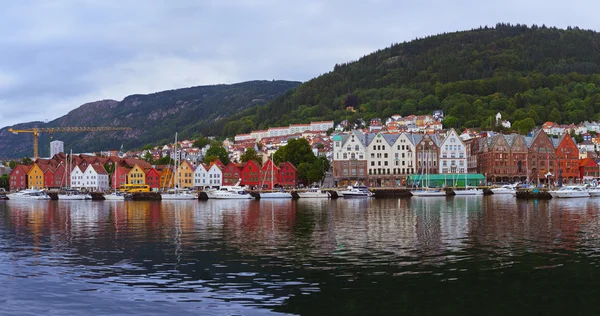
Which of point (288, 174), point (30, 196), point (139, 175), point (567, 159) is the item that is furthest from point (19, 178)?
point (567, 159)

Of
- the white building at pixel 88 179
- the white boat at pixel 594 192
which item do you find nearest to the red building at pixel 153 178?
the white building at pixel 88 179

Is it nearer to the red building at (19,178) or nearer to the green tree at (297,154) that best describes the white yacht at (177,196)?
the green tree at (297,154)

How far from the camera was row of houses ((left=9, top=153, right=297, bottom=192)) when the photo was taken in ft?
→ 398

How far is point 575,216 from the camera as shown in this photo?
45.3 meters

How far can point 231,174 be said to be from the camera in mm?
126750

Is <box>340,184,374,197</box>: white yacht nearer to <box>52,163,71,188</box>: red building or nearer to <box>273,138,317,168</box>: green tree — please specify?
<box>273,138,317,168</box>: green tree

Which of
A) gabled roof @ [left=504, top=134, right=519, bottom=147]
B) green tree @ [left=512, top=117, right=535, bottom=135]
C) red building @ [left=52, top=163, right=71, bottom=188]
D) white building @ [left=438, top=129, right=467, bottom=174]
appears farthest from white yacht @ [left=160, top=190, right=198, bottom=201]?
green tree @ [left=512, top=117, right=535, bottom=135]

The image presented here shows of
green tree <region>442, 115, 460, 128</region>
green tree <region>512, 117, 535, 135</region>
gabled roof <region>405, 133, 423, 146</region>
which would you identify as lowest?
gabled roof <region>405, 133, 423, 146</region>

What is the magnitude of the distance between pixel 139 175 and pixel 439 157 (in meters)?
63.9

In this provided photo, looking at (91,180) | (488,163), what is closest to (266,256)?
(488,163)

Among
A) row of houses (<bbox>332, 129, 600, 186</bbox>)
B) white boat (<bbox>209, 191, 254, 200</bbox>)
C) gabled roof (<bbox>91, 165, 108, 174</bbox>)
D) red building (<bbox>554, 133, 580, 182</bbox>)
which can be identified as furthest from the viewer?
gabled roof (<bbox>91, 165, 108, 174</bbox>)

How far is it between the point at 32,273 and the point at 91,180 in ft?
399

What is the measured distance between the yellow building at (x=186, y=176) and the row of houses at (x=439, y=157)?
107ft

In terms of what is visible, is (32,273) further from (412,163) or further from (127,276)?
(412,163)
